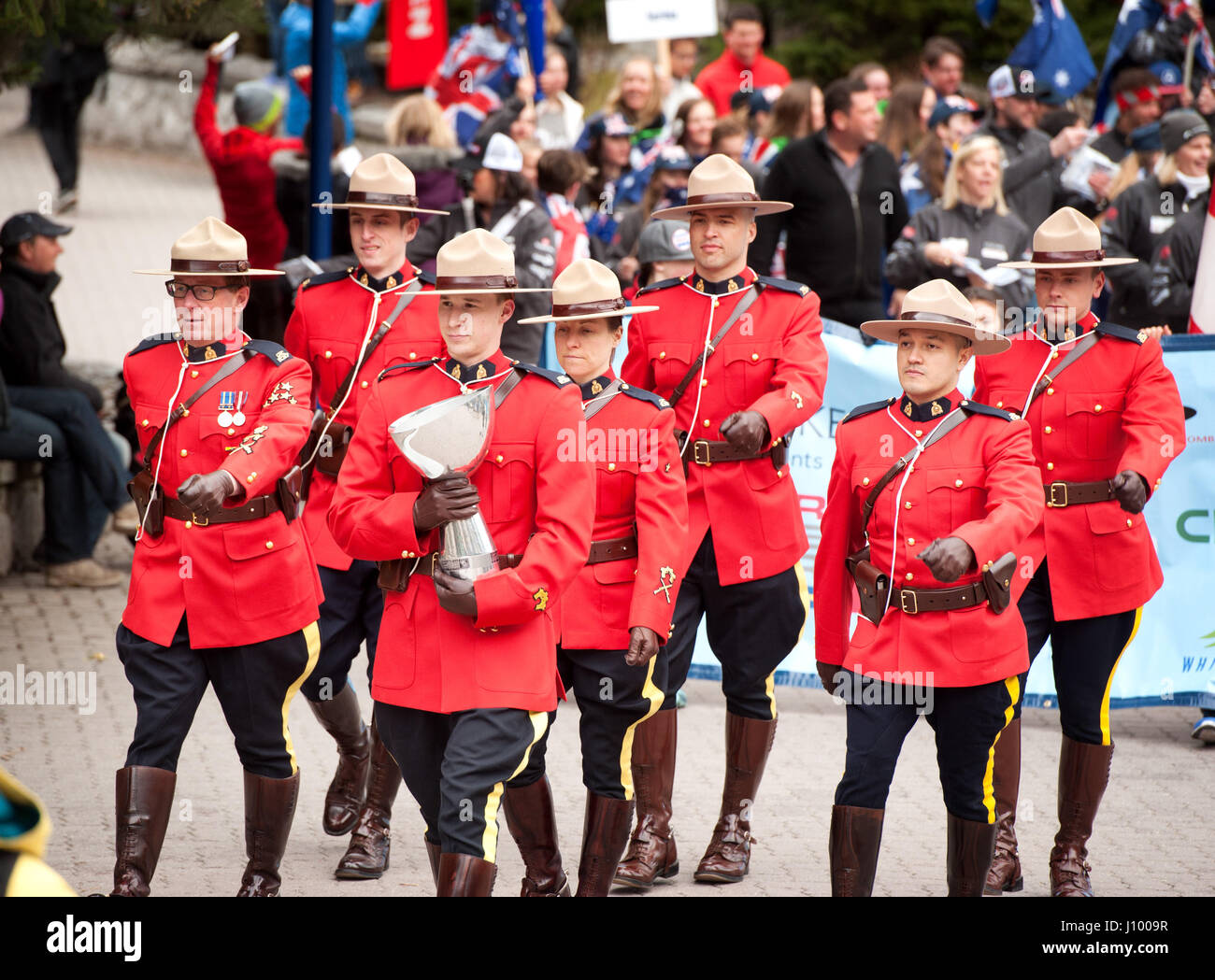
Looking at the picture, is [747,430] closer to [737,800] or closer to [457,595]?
[737,800]

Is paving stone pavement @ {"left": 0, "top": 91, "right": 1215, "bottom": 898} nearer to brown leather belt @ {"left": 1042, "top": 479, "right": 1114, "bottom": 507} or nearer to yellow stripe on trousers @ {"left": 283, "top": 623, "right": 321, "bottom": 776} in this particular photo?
yellow stripe on trousers @ {"left": 283, "top": 623, "right": 321, "bottom": 776}

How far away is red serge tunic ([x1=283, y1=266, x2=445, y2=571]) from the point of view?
645cm

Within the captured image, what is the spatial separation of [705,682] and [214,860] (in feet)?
11.9

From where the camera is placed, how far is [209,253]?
5680mm

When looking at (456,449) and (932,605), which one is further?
(932,605)

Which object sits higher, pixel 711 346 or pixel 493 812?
pixel 711 346

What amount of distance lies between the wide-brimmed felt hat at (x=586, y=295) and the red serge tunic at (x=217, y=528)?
883mm

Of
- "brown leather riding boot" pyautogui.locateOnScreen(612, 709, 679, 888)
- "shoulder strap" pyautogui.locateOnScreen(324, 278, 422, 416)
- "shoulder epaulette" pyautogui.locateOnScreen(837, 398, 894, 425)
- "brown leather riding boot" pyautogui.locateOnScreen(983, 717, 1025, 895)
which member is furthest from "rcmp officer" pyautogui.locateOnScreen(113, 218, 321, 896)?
"brown leather riding boot" pyautogui.locateOnScreen(983, 717, 1025, 895)

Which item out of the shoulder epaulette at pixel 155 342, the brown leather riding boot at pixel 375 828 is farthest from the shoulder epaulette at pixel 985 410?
the shoulder epaulette at pixel 155 342

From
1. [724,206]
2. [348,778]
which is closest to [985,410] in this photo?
[724,206]

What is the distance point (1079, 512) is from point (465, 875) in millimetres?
2635

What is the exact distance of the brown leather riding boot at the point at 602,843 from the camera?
5.71m
